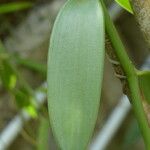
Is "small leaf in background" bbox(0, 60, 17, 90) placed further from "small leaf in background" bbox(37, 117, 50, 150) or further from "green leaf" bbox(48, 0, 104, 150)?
"green leaf" bbox(48, 0, 104, 150)

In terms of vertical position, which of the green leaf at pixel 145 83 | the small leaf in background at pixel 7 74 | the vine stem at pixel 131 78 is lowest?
the small leaf in background at pixel 7 74

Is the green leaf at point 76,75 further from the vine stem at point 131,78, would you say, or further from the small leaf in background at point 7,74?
the small leaf in background at point 7,74

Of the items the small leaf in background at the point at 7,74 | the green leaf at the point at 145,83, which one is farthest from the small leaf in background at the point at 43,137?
the green leaf at the point at 145,83

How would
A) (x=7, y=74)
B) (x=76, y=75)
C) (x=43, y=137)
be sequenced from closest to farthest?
1. (x=76, y=75)
2. (x=43, y=137)
3. (x=7, y=74)

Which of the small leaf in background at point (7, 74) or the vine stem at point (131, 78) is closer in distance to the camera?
the vine stem at point (131, 78)

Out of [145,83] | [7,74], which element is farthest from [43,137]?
[145,83]

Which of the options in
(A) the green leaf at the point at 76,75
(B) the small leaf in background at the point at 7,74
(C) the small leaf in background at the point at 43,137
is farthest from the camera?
(B) the small leaf in background at the point at 7,74

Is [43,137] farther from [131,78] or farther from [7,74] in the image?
[131,78]
